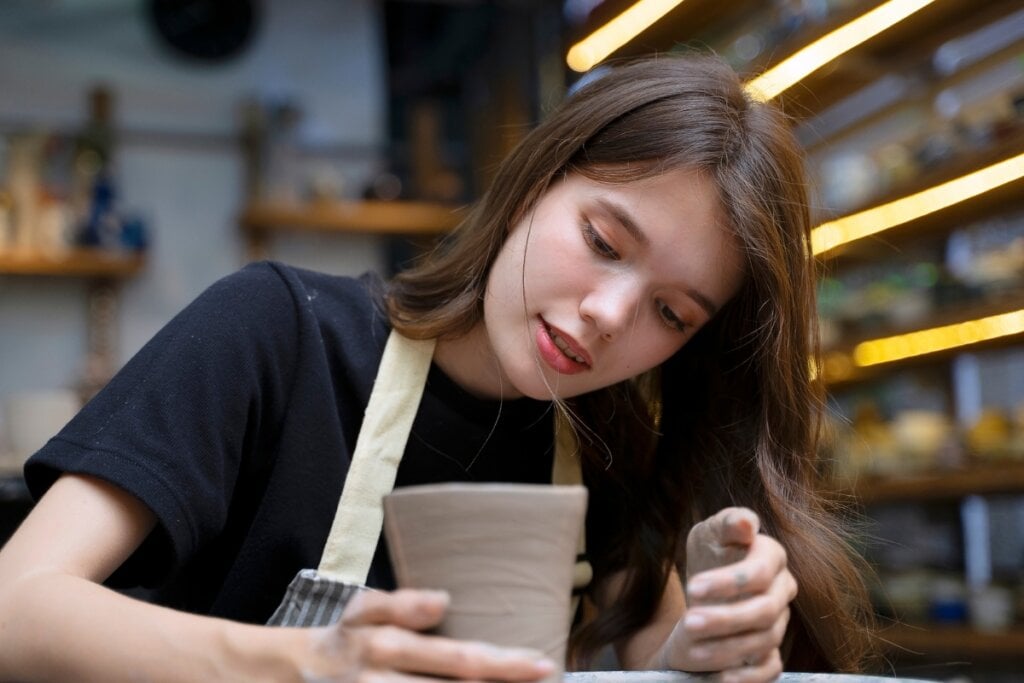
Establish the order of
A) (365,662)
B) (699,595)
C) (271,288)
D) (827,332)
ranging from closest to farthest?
(365,662), (699,595), (271,288), (827,332)

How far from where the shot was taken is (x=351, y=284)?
1367 mm

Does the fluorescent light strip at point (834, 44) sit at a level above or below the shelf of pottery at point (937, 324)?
above

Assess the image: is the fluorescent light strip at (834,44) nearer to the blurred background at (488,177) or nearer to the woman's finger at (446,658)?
the blurred background at (488,177)

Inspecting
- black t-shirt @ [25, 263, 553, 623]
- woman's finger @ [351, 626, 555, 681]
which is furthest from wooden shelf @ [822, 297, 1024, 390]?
woman's finger @ [351, 626, 555, 681]

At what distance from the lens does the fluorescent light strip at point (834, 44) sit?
2760mm

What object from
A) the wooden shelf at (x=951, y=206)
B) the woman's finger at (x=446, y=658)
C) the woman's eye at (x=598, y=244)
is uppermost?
the wooden shelf at (x=951, y=206)

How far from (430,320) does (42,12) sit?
3.70 meters

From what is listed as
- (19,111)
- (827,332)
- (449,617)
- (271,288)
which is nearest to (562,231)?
(271,288)

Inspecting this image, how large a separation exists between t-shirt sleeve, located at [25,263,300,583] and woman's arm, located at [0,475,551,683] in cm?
3

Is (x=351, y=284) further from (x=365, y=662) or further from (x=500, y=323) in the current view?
(x=365, y=662)

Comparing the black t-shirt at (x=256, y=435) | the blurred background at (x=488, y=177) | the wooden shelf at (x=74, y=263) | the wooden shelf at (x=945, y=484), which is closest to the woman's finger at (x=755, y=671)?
the black t-shirt at (x=256, y=435)

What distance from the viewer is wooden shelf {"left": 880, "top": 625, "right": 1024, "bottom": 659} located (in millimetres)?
2807

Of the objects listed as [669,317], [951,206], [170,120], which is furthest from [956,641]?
[170,120]

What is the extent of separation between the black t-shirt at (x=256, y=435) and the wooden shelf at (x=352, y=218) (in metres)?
3.01
